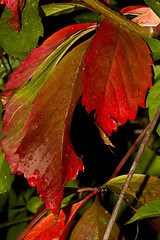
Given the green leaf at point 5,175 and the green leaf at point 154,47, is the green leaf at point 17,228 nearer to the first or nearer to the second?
the green leaf at point 5,175

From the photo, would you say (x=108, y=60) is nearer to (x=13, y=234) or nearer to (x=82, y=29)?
(x=82, y=29)

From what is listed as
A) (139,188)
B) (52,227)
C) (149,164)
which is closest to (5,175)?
(52,227)

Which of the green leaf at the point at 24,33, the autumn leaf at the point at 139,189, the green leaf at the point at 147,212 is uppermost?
the green leaf at the point at 24,33

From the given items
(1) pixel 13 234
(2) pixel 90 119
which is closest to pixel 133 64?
(2) pixel 90 119

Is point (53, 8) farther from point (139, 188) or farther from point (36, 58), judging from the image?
point (139, 188)

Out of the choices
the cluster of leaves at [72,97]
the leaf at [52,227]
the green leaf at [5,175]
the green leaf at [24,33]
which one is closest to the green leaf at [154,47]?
the cluster of leaves at [72,97]

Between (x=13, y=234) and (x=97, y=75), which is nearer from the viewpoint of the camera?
(x=97, y=75)
